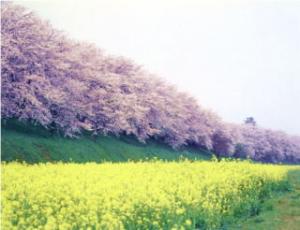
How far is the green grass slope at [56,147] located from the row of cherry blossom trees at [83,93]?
78 cm

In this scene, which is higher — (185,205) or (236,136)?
(236,136)

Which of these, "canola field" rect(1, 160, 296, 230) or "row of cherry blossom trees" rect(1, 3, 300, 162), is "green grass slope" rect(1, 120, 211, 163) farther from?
"canola field" rect(1, 160, 296, 230)

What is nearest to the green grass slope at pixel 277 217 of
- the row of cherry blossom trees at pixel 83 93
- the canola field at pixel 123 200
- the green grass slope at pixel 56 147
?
the canola field at pixel 123 200

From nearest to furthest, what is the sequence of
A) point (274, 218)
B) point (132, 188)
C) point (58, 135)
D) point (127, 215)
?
point (127, 215) < point (132, 188) < point (274, 218) < point (58, 135)

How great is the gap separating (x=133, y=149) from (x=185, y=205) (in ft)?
113

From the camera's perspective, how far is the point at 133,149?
4844 cm

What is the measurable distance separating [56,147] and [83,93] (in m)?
10.3

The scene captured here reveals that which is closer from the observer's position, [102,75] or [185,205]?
[185,205]

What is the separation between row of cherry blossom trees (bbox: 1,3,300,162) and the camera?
36531mm

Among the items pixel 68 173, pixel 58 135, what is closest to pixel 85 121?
pixel 58 135

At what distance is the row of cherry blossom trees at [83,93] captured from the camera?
1438 inches

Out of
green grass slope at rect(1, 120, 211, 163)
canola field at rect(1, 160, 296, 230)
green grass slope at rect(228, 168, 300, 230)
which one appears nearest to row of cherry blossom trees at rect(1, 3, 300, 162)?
green grass slope at rect(1, 120, 211, 163)

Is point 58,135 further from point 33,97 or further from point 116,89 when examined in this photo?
point 116,89

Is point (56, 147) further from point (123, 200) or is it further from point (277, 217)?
point (123, 200)
